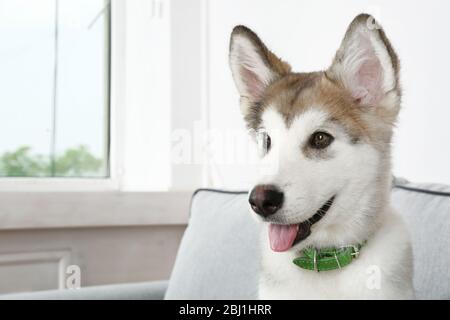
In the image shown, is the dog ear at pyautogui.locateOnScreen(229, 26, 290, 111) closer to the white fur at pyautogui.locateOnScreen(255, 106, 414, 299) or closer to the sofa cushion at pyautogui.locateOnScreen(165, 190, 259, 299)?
the white fur at pyautogui.locateOnScreen(255, 106, 414, 299)

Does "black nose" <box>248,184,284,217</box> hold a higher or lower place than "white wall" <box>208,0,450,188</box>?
lower

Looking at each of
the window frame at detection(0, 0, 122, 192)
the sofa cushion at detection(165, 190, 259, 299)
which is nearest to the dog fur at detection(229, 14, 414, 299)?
the sofa cushion at detection(165, 190, 259, 299)

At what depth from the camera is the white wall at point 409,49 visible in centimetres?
89

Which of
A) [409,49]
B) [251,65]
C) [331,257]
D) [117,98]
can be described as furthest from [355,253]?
[117,98]

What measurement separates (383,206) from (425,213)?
0.17 metres

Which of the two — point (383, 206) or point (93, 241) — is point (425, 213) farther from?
point (93, 241)

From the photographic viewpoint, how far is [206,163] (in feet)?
5.23

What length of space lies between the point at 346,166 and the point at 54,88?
149 cm

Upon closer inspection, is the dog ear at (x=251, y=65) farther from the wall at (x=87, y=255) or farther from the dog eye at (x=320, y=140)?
the wall at (x=87, y=255)

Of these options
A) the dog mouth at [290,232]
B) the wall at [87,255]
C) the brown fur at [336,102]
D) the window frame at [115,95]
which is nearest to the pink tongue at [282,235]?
the dog mouth at [290,232]

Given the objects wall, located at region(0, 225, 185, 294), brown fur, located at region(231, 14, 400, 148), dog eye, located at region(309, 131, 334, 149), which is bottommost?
wall, located at region(0, 225, 185, 294)

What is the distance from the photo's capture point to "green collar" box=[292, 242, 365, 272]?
1.78 feet

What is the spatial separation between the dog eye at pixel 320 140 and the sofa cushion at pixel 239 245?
0.18 m

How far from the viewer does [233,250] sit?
3.12 feet
